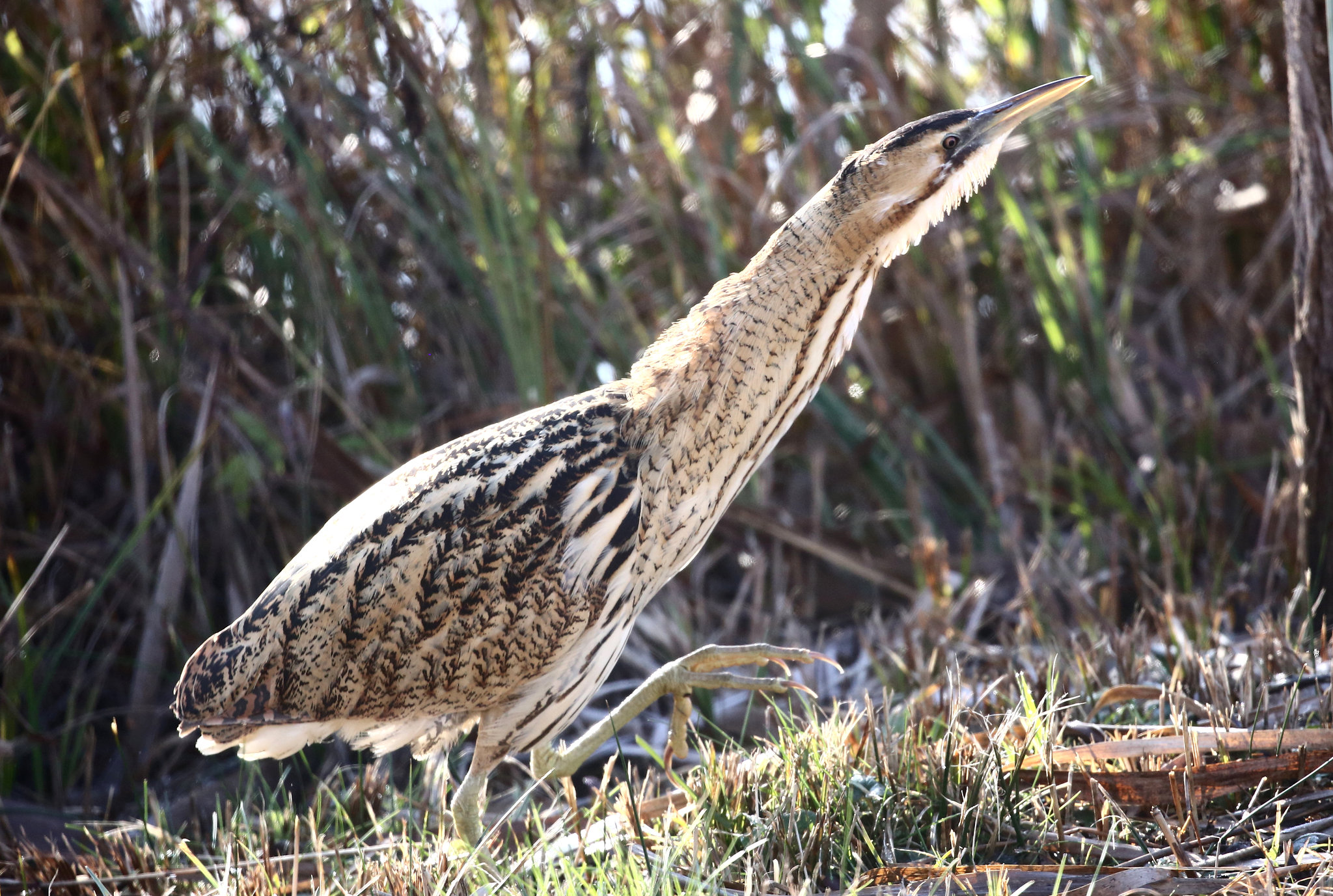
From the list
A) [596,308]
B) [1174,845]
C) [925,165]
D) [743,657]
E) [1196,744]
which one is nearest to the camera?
[1174,845]

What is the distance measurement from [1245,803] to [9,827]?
214 centimetres

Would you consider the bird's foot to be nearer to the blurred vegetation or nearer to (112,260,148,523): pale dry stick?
the blurred vegetation

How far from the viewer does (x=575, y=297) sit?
11.8ft

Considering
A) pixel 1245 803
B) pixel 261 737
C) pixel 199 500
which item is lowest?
pixel 1245 803

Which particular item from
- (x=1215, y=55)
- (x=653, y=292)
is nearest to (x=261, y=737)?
(x=653, y=292)

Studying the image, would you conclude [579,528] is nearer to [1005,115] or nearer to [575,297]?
[1005,115]

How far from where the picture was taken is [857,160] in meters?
1.91

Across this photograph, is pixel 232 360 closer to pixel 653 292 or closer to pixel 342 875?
pixel 653 292

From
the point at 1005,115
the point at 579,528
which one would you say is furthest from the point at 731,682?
the point at 1005,115

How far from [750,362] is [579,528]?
0.36 meters

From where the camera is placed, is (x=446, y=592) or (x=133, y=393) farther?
(x=133, y=393)

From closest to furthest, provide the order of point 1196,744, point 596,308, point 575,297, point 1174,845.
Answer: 1. point 1174,845
2. point 1196,744
3. point 596,308
4. point 575,297

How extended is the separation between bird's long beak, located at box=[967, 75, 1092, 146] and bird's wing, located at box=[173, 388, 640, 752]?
68 cm

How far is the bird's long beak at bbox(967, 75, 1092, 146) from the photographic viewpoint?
188 cm
